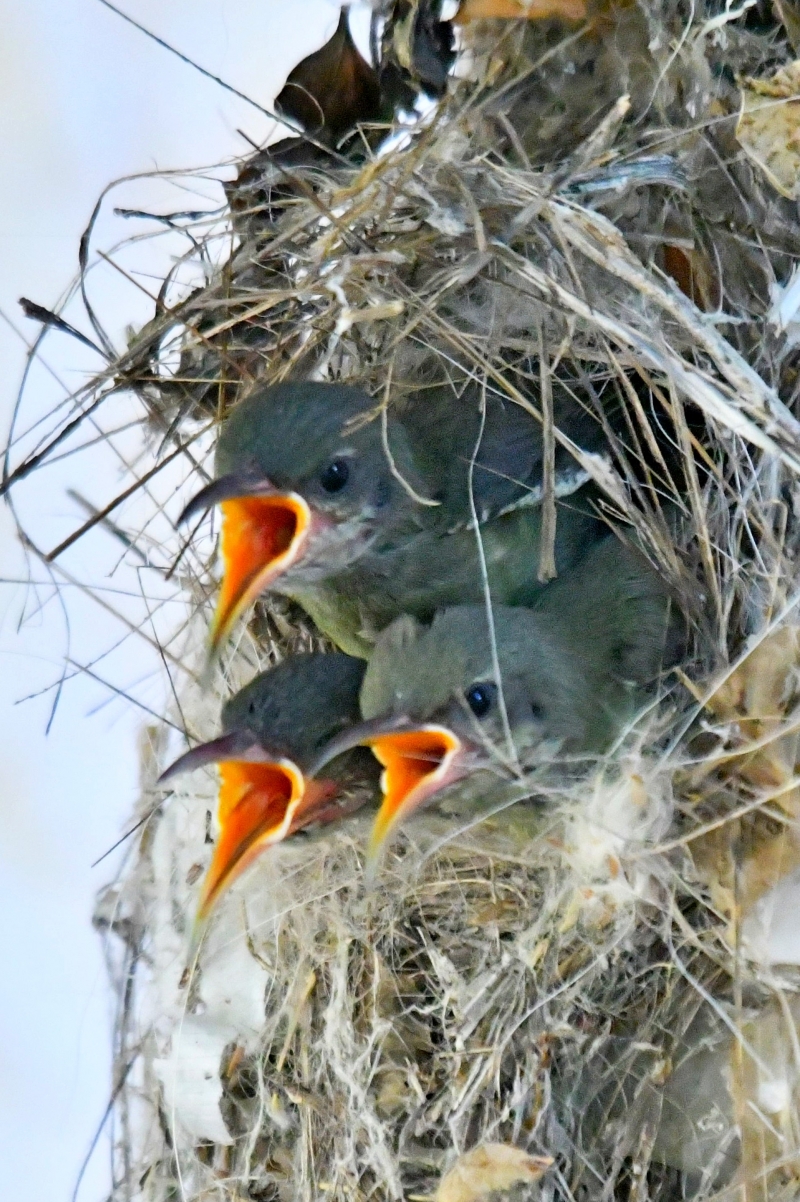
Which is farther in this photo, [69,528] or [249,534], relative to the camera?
[69,528]

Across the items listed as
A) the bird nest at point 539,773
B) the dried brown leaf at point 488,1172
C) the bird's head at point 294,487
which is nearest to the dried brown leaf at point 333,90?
the bird nest at point 539,773

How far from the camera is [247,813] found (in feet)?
4.69

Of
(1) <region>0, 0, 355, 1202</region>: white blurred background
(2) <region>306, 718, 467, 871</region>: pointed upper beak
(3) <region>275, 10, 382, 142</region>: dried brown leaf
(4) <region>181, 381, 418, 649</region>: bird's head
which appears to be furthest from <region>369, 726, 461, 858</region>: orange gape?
(3) <region>275, 10, 382, 142</region>: dried brown leaf

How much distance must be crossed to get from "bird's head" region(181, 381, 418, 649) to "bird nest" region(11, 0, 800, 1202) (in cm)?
7

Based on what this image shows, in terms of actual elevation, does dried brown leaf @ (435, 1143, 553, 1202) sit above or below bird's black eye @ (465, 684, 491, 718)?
below

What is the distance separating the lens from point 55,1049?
181cm

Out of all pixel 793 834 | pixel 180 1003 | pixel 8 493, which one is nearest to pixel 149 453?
pixel 8 493

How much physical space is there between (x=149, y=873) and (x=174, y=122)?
103cm

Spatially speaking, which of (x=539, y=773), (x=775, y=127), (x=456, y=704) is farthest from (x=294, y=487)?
(x=775, y=127)

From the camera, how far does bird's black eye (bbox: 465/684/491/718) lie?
4.48 feet

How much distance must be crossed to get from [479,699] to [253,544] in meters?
0.29

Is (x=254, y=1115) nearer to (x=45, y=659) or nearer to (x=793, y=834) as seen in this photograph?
(x=45, y=659)

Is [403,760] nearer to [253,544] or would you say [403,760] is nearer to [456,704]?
[456,704]

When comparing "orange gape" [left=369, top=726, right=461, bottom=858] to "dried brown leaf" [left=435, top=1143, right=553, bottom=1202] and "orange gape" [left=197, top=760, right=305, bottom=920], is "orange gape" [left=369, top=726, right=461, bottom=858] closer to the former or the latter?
"orange gape" [left=197, top=760, right=305, bottom=920]
